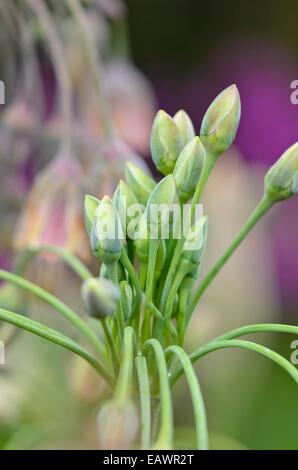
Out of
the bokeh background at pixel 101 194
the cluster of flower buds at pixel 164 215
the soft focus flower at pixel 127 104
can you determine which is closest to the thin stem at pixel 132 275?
the cluster of flower buds at pixel 164 215

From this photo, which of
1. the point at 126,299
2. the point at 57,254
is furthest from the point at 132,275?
the point at 57,254

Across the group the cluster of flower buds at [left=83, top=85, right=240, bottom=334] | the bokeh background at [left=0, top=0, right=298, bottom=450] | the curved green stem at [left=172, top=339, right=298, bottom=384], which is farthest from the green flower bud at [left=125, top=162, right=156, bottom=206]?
the bokeh background at [left=0, top=0, right=298, bottom=450]

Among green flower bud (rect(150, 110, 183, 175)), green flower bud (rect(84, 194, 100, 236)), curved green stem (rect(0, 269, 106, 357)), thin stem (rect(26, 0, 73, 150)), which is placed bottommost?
curved green stem (rect(0, 269, 106, 357))

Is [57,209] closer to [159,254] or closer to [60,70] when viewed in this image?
[60,70]

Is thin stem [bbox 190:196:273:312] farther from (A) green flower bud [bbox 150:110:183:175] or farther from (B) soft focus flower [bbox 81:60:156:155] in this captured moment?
(B) soft focus flower [bbox 81:60:156:155]

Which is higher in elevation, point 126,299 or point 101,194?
point 101,194
